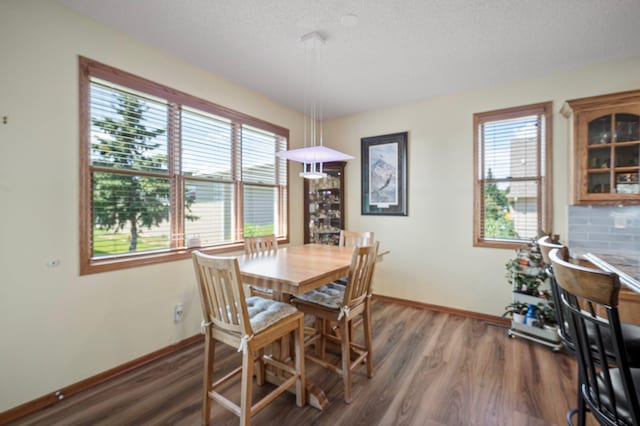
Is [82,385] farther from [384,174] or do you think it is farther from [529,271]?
[529,271]

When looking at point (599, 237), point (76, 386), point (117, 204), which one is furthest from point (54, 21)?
point (599, 237)

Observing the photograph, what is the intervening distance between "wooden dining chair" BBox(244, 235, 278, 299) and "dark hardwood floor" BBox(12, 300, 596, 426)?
0.60m

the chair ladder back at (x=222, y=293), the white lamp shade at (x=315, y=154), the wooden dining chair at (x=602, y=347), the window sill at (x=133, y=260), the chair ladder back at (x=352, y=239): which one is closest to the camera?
the wooden dining chair at (x=602, y=347)

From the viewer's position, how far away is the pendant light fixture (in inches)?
93.5

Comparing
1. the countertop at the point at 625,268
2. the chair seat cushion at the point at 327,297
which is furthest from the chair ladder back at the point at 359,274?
the countertop at the point at 625,268

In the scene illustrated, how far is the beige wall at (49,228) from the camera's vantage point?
5.74ft

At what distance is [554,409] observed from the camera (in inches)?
71.1

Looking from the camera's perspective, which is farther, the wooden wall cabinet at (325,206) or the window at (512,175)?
the wooden wall cabinet at (325,206)

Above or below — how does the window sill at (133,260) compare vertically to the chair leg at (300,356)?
above

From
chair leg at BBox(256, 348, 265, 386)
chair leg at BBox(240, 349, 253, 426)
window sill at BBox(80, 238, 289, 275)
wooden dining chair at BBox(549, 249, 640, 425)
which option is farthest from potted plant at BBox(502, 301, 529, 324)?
window sill at BBox(80, 238, 289, 275)

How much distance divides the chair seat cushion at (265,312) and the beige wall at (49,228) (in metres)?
1.16

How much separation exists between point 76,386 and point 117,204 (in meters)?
1.36

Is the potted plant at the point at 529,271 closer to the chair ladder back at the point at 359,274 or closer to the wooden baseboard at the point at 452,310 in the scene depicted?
the wooden baseboard at the point at 452,310

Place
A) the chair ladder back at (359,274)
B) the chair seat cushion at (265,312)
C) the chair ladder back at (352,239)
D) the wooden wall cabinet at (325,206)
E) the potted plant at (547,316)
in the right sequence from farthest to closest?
1. the wooden wall cabinet at (325,206)
2. the chair ladder back at (352,239)
3. the potted plant at (547,316)
4. the chair ladder back at (359,274)
5. the chair seat cushion at (265,312)
